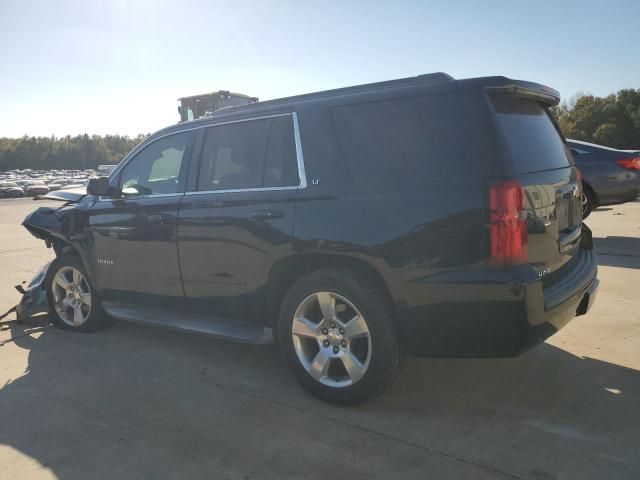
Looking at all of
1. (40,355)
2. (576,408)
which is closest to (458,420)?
(576,408)

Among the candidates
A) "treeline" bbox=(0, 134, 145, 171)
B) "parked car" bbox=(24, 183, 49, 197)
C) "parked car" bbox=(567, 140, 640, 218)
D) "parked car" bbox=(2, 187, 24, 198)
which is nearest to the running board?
"parked car" bbox=(567, 140, 640, 218)

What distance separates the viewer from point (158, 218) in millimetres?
4172

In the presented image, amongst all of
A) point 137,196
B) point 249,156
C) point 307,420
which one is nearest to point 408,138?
point 249,156

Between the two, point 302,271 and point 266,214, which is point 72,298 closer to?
point 266,214

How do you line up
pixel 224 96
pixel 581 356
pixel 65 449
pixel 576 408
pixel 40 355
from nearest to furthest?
pixel 65 449
pixel 576 408
pixel 581 356
pixel 40 355
pixel 224 96

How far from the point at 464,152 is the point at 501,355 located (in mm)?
Result: 1123

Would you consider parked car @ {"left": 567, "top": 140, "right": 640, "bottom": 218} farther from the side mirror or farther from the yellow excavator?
the yellow excavator

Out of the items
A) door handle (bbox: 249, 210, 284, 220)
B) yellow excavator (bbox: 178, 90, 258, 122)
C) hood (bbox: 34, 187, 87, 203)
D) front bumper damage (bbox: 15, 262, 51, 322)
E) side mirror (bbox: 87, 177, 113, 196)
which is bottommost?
front bumper damage (bbox: 15, 262, 51, 322)

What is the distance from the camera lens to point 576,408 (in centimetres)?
317

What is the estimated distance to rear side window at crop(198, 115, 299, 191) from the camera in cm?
360

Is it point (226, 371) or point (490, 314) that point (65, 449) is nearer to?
point (226, 371)

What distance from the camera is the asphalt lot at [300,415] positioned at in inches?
107

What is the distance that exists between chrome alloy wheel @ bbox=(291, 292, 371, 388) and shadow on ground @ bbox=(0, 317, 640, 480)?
0.80 feet

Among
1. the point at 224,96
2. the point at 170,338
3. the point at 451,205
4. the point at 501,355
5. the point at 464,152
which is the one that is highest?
the point at 224,96
